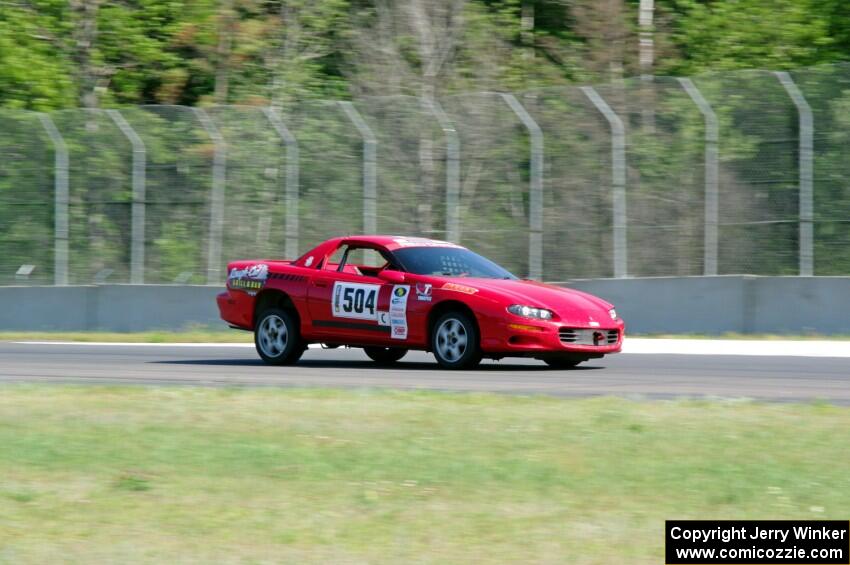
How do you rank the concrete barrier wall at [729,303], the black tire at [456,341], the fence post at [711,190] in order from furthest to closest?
1. the fence post at [711,190]
2. the concrete barrier wall at [729,303]
3. the black tire at [456,341]

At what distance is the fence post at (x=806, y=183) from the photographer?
798 inches

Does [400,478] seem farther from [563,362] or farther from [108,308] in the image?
[108,308]

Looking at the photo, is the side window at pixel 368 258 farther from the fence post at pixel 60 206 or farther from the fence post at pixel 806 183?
the fence post at pixel 60 206

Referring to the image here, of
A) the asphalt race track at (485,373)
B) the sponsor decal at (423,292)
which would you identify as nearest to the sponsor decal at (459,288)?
the sponsor decal at (423,292)

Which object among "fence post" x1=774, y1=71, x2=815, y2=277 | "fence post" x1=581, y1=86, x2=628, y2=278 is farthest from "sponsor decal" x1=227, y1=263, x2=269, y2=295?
"fence post" x1=774, y1=71, x2=815, y2=277

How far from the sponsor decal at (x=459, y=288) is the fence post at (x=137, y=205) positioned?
34.7ft

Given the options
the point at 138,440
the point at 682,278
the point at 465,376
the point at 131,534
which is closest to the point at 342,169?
the point at 682,278

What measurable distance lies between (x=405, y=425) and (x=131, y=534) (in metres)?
3.07

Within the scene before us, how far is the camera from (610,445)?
327 inches

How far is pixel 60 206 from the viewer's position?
24344 mm

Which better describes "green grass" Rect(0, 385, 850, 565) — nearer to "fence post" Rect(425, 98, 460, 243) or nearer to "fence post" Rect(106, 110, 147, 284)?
"fence post" Rect(425, 98, 460, 243)

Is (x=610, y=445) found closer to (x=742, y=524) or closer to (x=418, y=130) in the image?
(x=742, y=524)

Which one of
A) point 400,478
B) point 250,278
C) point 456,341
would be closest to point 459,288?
point 456,341

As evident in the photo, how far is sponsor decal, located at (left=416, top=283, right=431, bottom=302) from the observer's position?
47.3 feet
